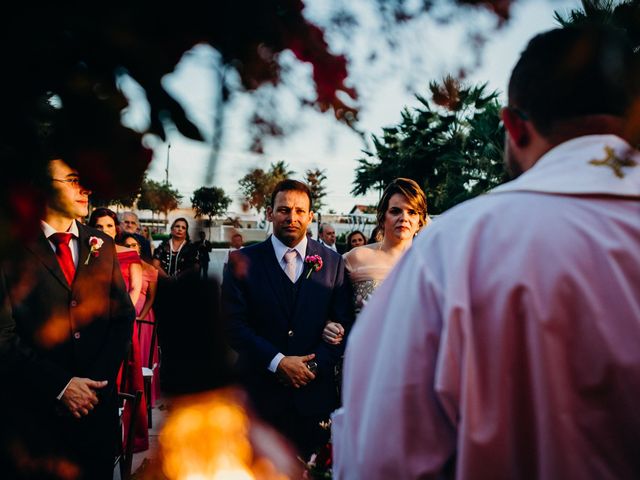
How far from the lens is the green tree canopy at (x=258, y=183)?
0.85 m

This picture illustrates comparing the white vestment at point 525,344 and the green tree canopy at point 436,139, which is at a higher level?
the green tree canopy at point 436,139

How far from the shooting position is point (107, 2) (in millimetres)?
615

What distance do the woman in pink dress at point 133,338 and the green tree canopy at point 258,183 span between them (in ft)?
10.0

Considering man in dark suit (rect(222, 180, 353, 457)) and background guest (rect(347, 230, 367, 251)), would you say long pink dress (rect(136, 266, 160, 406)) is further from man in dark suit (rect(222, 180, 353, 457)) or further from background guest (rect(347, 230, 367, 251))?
background guest (rect(347, 230, 367, 251))

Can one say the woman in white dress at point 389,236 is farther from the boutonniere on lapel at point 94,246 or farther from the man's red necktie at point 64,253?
the man's red necktie at point 64,253

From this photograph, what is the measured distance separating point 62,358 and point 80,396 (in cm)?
21

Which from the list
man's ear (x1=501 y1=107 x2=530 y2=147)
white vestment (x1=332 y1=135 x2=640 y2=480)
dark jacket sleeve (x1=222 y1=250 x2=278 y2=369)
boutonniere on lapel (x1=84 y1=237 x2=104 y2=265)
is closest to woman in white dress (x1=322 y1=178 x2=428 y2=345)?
dark jacket sleeve (x1=222 y1=250 x2=278 y2=369)


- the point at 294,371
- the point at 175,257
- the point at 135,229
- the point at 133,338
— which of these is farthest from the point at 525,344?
the point at 135,229

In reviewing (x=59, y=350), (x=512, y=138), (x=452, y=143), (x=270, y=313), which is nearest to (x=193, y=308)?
(x=270, y=313)

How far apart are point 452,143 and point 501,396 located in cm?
84

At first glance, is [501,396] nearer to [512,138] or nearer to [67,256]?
[512,138]

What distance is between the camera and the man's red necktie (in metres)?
2.33

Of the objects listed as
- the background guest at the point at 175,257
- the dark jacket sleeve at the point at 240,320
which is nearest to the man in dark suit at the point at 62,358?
the dark jacket sleeve at the point at 240,320

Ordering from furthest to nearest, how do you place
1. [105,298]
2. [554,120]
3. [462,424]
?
[105,298], [554,120], [462,424]
